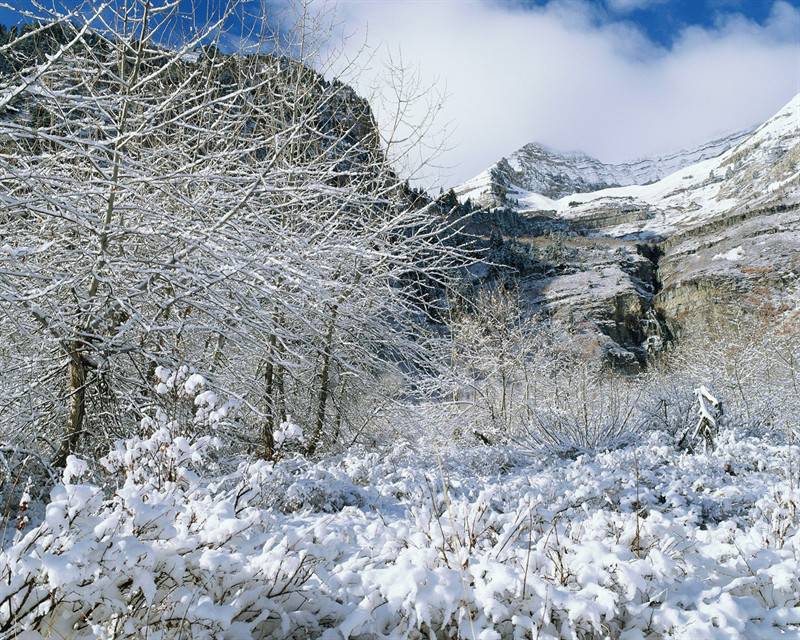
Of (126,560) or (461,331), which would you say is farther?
(461,331)

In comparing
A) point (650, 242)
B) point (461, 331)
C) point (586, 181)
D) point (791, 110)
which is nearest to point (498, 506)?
point (461, 331)

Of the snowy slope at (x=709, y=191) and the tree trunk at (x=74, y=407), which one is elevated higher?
the snowy slope at (x=709, y=191)

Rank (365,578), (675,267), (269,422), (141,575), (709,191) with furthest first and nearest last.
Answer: (709,191)
(675,267)
(269,422)
(365,578)
(141,575)

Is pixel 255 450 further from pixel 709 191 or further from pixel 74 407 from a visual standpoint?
pixel 709 191

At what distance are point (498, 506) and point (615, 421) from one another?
3501 mm

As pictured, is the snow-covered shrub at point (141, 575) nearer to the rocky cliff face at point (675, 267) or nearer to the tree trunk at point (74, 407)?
the tree trunk at point (74, 407)

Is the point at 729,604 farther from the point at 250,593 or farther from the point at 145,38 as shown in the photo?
the point at 145,38

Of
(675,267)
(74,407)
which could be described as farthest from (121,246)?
(675,267)

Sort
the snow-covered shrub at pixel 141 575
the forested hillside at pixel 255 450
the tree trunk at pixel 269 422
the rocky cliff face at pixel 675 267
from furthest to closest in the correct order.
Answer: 1. the rocky cliff face at pixel 675 267
2. the tree trunk at pixel 269 422
3. the forested hillside at pixel 255 450
4. the snow-covered shrub at pixel 141 575

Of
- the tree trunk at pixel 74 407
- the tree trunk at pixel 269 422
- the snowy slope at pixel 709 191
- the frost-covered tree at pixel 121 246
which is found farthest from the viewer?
the snowy slope at pixel 709 191

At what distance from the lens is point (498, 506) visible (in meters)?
4.23

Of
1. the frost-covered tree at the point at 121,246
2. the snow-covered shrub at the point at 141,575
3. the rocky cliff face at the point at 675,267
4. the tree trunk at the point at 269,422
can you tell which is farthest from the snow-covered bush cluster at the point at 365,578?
the rocky cliff face at the point at 675,267

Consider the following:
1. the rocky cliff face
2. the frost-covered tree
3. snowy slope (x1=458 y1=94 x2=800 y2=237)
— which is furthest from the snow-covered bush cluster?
snowy slope (x1=458 y1=94 x2=800 y2=237)

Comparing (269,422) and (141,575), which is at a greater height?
(141,575)
